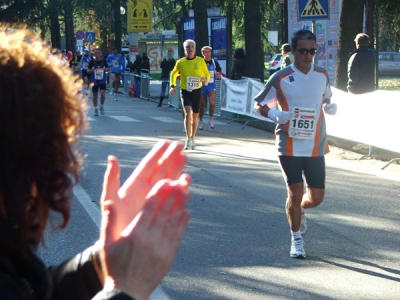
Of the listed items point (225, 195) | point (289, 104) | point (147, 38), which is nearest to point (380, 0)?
point (225, 195)

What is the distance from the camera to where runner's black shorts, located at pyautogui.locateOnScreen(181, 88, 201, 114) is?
1373 centimetres

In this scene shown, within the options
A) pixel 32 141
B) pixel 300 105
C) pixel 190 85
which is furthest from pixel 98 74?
pixel 32 141

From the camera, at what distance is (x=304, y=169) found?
6.57 m

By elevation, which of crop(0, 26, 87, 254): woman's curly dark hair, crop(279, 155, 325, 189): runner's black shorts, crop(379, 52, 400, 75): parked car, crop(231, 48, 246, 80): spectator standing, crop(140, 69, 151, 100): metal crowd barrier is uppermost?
crop(0, 26, 87, 254): woman's curly dark hair

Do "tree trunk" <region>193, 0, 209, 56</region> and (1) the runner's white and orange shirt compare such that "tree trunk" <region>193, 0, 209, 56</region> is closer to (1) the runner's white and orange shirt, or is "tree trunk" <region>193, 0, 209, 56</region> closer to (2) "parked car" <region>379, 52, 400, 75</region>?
(1) the runner's white and orange shirt

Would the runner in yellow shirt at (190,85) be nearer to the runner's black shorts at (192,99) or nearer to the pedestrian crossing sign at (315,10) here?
the runner's black shorts at (192,99)

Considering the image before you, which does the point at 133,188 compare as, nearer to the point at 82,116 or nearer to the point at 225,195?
the point at 82,116

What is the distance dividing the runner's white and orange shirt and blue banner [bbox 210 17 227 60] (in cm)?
1921

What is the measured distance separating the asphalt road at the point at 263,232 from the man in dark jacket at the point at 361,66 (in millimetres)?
1866

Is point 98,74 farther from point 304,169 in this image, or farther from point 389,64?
point 389,64

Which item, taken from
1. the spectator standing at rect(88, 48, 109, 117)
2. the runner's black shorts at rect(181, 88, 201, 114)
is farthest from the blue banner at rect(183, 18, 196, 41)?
the runner's black shorts at rect(181, 88, 201, 114)

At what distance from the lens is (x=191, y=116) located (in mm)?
13445

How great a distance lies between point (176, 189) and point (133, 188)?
0.27m

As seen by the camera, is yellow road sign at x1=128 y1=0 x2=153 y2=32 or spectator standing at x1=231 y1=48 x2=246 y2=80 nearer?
spectator standing at x1=231 y1=48 x2=246 y2=80
